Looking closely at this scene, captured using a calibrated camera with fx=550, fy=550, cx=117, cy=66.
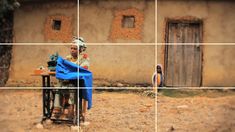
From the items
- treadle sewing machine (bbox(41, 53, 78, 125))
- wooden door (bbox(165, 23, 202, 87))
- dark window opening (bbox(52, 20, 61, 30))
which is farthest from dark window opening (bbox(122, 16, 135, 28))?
treadle sewing machine (bbox(41, 53, 78, 125))

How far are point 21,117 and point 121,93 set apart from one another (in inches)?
115

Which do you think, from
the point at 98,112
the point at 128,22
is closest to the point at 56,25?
the point at 128,22

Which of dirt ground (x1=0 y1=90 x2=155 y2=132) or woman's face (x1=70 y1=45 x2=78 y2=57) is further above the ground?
woman's face (x1=70 y1=45 x2=78 y2=57)

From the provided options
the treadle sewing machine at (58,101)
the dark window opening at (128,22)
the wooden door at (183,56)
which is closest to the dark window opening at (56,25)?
the dark window opening at (128,22)

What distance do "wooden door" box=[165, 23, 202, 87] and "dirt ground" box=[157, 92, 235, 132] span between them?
1.98 ft

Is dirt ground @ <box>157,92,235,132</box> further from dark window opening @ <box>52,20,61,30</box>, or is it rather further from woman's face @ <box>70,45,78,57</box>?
dark window opening @ <box>52,20,61,30</box>

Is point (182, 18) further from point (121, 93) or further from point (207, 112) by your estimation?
point (207, 112)

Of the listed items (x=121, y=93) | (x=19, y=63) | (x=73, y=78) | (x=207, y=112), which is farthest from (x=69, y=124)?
(x=19, y=63)

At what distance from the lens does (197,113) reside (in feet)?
26.8

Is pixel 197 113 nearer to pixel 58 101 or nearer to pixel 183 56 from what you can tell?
pixel 58 101

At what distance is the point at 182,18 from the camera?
10508 mm

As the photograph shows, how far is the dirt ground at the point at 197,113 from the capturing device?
7137 millimetres

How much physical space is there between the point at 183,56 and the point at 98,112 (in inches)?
117

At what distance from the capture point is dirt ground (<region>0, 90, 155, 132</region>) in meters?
7.04
